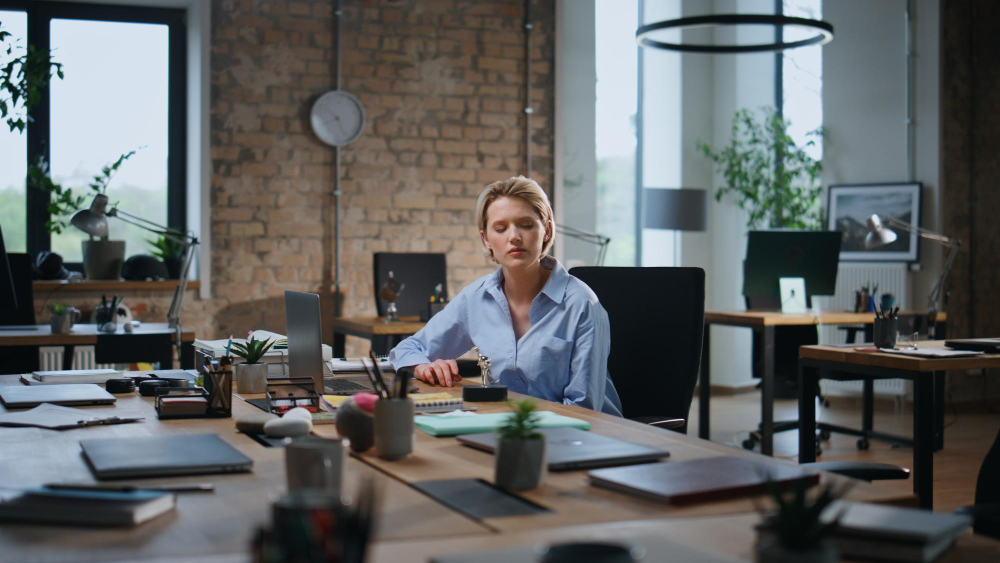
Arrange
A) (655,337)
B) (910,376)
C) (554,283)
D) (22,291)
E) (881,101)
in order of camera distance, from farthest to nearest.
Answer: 1. (881,101)
2. (22,291)
3. (910,376)
4. (655,337)
5. (554,283)

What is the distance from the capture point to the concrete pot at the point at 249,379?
2340 mm

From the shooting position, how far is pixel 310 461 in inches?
49.9

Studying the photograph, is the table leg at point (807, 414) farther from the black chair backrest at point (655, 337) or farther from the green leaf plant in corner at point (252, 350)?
the green leaf plant in corner at point (252, 350)

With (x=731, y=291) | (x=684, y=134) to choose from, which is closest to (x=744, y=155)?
(x=684, y=134)

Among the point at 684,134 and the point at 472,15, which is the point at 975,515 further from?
the point at 684,134

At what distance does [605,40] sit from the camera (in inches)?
285

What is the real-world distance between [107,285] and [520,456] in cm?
475

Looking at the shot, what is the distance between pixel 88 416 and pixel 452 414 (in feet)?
2.39

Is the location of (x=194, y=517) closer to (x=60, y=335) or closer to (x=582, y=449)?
(x=582, y=449)

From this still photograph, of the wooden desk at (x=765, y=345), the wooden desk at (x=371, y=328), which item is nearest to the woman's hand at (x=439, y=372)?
the wooden desk at (x=371, y=328)

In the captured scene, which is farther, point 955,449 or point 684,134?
point 684,134

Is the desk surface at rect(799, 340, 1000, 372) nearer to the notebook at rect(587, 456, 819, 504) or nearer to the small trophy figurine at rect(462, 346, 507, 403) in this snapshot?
the small trophy figurine at rect(462, 346, 507, 403)

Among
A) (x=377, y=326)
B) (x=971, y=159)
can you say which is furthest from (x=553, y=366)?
(x=971, y=159)

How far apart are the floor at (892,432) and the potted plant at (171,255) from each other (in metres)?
3.24
